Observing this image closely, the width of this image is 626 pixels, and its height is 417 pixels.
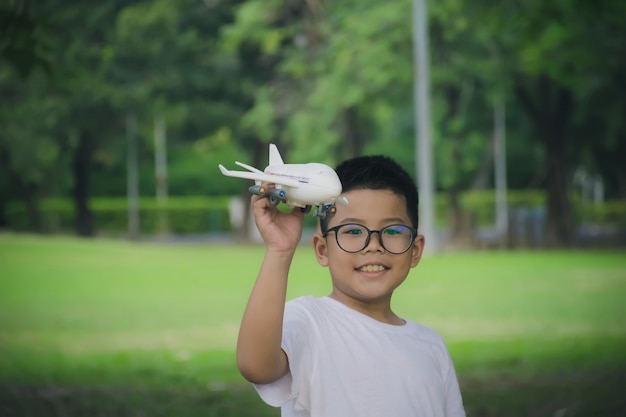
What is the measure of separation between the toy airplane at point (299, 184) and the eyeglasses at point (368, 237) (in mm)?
356

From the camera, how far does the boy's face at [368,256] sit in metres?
2.63

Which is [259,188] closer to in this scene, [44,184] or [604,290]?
[604,290]

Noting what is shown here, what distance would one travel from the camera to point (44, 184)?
3900 centimetres

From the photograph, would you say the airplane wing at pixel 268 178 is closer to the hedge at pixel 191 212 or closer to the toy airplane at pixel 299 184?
the toy airplane at pixel 299 184

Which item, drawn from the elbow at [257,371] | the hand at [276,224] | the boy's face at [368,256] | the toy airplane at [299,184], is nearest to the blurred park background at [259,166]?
the boy's face at [368,256]

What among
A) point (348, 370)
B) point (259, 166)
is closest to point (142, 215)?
point (259, 166)

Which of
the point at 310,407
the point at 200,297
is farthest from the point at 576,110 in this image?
the point at 310,407

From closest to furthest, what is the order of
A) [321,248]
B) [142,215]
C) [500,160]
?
1. [321,248]
2. [500,160]
3. [142,215]

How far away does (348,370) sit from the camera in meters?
2.52

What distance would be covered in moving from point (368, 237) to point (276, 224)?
0.32m

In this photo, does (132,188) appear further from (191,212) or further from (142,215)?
(191,212)

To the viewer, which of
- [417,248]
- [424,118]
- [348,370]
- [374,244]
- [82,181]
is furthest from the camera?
[82,181]

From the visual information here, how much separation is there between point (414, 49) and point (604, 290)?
13865mm

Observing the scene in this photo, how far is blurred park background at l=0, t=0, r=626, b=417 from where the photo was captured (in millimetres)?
8789
